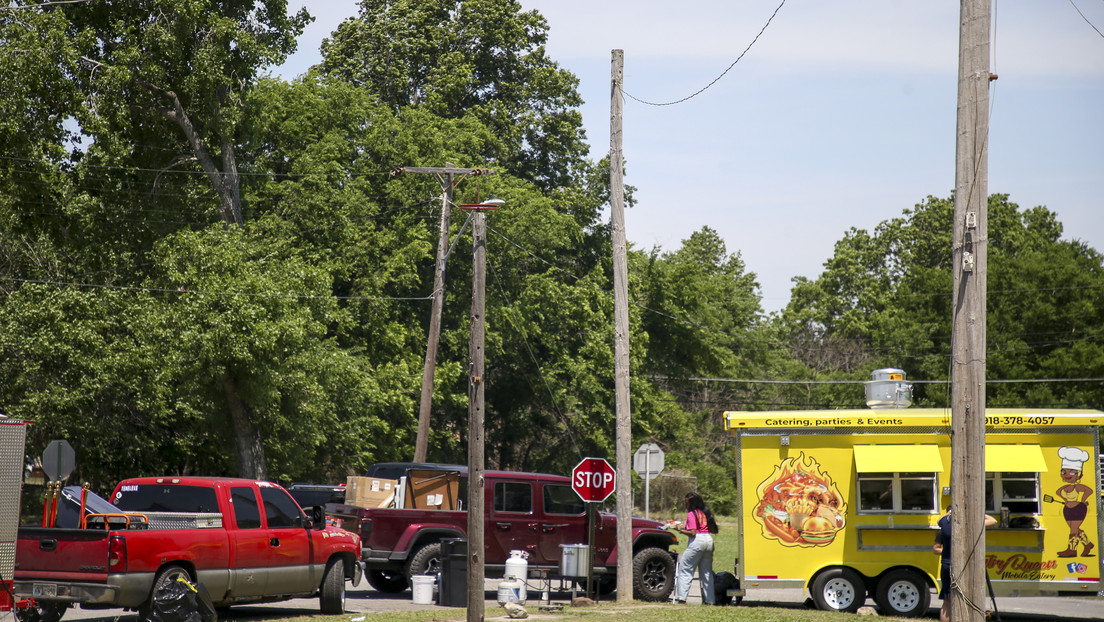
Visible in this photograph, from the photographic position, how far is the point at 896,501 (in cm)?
1631

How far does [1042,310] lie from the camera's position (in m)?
48.6

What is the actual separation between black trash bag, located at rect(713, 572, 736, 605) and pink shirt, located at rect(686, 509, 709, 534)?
77cm

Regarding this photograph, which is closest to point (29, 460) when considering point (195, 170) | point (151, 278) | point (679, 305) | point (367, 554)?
point (151, 278)

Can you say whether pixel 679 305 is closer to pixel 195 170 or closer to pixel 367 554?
pixel 195 170

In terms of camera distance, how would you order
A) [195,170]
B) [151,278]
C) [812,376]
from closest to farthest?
[151,278] < [195,170] < [812,376]

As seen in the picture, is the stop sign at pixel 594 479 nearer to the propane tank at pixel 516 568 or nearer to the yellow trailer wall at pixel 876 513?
the propane tank at pixel 516 568

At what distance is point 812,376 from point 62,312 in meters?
43.3

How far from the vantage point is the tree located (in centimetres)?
4381

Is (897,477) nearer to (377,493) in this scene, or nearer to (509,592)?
(509,592)

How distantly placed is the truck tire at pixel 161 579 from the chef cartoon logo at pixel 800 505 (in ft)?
27.4

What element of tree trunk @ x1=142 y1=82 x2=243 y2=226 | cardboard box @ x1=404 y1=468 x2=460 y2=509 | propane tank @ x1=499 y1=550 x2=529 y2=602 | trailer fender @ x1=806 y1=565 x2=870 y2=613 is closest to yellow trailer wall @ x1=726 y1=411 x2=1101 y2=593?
trailer fender @ x1=806 y1=565 x2=870 y2=613

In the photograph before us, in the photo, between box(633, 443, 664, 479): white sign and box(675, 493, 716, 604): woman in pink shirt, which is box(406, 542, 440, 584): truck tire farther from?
box(633, 443, 664, 479): white sign

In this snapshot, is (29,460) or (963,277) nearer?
(963,277)

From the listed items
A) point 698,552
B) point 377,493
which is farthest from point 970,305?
point 377,493
